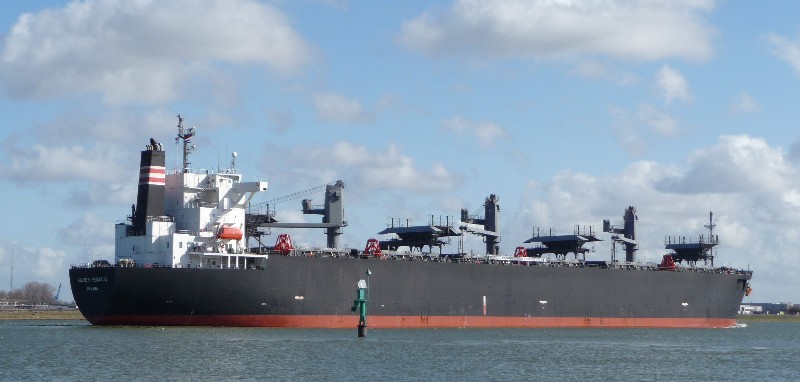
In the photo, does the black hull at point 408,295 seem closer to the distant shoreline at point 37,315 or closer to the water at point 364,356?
the water at point 364,356

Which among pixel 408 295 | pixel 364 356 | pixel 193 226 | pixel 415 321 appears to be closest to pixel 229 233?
pixel 193 226

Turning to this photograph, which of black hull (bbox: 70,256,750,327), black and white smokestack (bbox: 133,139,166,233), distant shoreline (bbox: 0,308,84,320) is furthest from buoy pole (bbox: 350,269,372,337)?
distant shoreline (bbox: 0,308,84,320)

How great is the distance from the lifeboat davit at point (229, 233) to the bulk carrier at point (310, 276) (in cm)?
8

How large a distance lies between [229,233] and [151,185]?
13.9ft

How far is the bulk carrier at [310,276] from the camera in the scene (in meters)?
50.8

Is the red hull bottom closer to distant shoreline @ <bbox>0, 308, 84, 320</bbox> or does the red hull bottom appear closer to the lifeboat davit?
the lifeboat davit

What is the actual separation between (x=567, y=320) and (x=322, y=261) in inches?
720

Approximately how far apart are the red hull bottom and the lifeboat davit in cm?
387

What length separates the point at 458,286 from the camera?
6116 centimetres

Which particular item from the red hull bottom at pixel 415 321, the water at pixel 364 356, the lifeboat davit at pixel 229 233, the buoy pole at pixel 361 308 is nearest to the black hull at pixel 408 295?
the red hull bottom at pixel 415 321

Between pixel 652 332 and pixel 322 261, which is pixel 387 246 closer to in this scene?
pixel 322 261

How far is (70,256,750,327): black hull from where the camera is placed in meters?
50.5

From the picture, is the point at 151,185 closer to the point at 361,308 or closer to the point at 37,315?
the point at 361,308

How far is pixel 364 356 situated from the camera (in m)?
39.9
